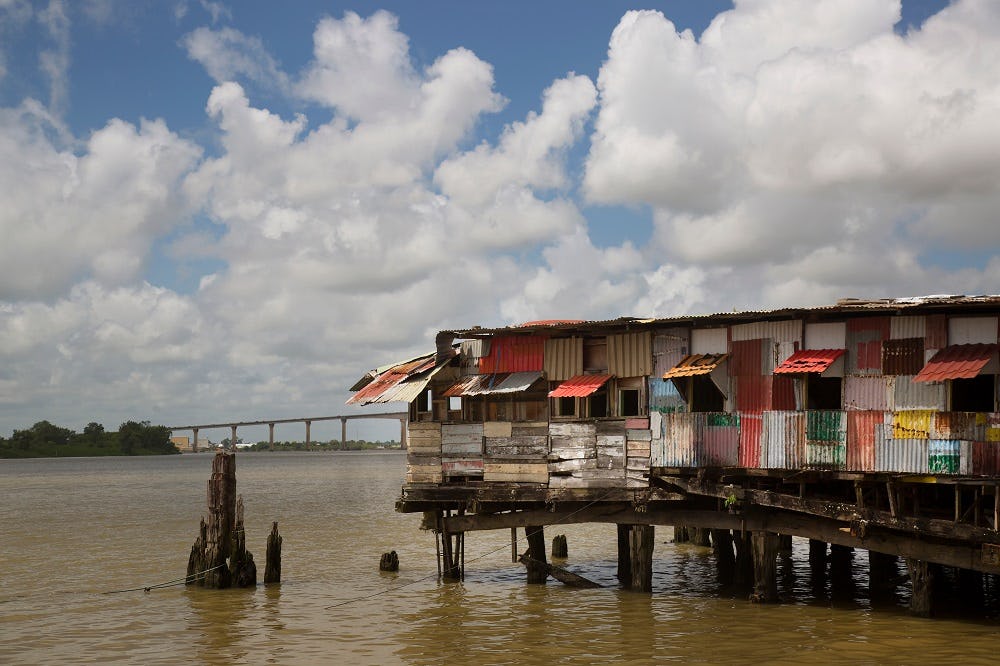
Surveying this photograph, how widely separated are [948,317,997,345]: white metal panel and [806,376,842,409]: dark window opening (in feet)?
12.0

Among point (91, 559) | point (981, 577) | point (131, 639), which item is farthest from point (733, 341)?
point (91, 559)

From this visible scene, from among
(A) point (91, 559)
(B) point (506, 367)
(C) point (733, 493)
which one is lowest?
(A) point (91, 559)

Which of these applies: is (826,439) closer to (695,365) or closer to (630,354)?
(695,365)

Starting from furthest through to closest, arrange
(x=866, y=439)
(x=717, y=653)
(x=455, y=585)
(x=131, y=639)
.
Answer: (x=455, y=585) → (x=131, y=639) → (x=866, y=439) → (x=717, y=653)

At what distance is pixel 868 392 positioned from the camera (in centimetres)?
2006

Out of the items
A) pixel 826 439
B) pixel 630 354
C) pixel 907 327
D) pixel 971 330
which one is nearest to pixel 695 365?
pixel 630 354

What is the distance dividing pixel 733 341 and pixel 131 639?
1462 centimetres

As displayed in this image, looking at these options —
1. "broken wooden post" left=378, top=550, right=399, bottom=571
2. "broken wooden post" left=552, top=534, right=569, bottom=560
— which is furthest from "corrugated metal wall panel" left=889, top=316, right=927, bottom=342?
"broken wooden post" left=378, top=550, right=399, bottom=571

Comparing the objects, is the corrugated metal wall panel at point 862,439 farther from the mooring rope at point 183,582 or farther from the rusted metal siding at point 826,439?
the mooring rope at point 183,582

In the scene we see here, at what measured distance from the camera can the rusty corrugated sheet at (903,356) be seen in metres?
19.5

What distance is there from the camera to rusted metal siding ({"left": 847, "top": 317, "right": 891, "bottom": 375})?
20.0m

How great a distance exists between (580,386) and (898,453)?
7.28m

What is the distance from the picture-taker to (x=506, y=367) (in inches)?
985

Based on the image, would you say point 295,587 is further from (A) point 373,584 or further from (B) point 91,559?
(B) point 91,559
